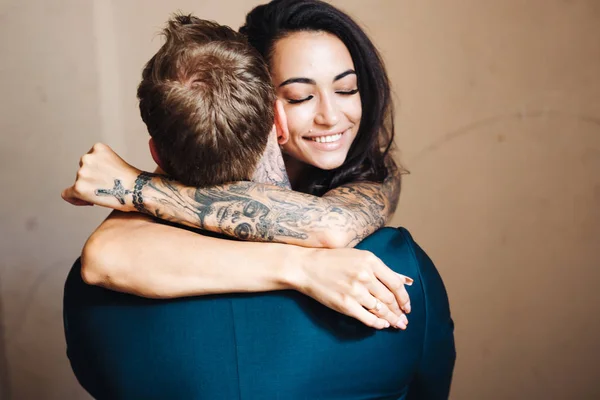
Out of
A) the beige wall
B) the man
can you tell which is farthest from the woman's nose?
the beige wall

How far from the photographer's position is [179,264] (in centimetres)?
81

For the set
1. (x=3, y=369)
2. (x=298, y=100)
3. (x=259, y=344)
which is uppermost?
(x=298, y=100)

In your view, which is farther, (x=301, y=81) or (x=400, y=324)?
(x=301, y=81)

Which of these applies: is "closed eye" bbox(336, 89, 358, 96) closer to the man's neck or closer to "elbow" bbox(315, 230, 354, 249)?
the man's neck

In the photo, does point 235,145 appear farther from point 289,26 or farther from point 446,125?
point 446,125

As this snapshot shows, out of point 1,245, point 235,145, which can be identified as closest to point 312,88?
point 235,145

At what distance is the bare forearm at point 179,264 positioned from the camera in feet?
2.60

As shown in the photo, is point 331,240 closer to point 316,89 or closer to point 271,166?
point 271,166

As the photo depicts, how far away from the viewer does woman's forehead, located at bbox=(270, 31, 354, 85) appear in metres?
1.25

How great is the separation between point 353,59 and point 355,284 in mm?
725

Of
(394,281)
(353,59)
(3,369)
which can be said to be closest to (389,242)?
(394,281)

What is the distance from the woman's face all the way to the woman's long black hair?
0.09 feet

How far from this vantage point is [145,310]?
83 cm

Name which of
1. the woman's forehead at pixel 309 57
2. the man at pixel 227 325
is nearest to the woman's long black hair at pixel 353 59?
the woman's forehead at pixel 309 57
